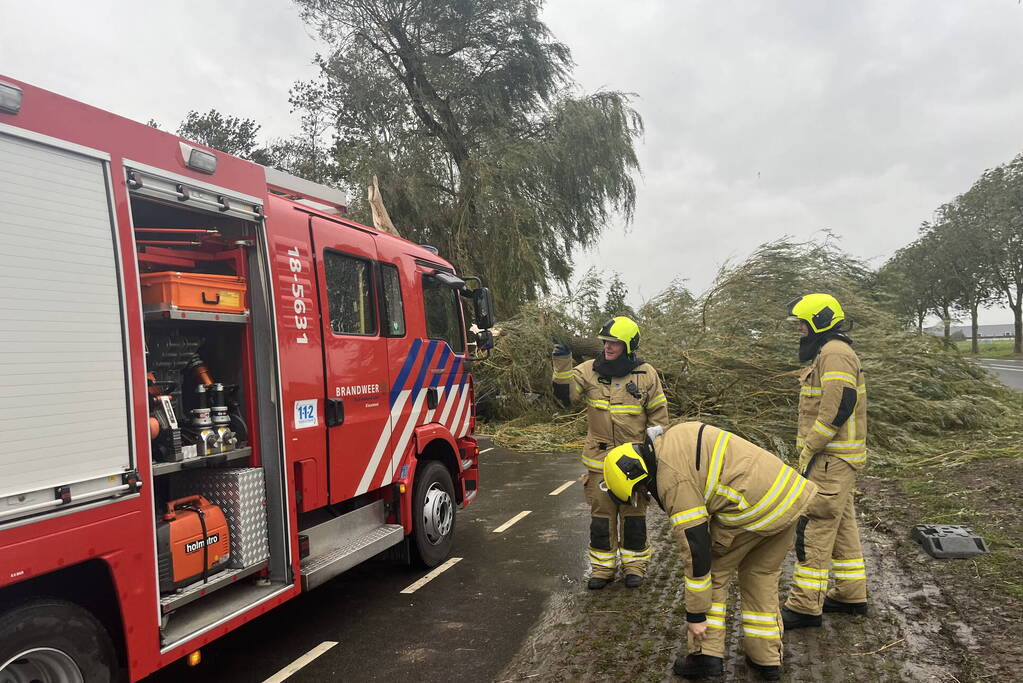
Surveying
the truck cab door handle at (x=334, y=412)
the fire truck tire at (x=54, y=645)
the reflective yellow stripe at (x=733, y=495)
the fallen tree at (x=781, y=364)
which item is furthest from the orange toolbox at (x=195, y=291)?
the fallen tree at (x=781, y=364)

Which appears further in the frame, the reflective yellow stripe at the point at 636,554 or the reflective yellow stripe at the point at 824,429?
the reflective yellow stripe at the point at 636,554

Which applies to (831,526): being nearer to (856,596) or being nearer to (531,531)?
→ (856,596)

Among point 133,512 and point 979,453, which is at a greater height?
point 133,512

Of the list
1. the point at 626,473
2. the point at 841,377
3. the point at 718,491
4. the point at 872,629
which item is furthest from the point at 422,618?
the point at 841,377

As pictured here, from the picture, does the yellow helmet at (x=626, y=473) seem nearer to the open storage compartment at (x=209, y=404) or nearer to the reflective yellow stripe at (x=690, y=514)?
the reflective yellow stripe at (x=690, y=514)

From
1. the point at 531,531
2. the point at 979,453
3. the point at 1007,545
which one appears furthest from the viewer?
the point at 979,453

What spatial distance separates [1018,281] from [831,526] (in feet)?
129

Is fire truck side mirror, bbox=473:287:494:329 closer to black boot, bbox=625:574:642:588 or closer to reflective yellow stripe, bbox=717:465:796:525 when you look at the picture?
black boot, bbox=625:574:642:588

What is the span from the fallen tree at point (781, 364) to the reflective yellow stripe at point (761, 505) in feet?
19.4

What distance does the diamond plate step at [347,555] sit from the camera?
3.89 m

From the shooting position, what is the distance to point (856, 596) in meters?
4.06

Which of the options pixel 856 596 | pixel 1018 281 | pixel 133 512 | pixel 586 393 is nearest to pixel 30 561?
pixel 133 512

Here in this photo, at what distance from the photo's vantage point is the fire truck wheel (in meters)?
5.14

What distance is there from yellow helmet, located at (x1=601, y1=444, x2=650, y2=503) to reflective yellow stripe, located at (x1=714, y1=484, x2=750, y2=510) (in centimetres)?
34
